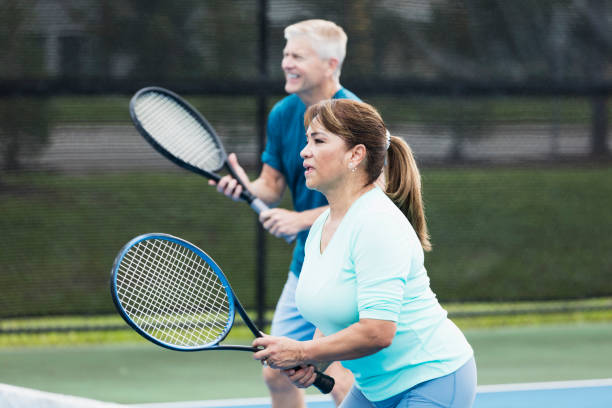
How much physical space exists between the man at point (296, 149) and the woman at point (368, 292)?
104cm

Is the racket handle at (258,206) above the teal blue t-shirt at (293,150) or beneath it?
beneath

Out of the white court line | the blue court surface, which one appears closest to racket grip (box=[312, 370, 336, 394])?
the blue court surface

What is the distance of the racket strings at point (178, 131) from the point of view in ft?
13.4

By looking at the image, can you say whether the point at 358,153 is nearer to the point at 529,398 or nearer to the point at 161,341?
the point at 161,341

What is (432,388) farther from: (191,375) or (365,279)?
(191,375)

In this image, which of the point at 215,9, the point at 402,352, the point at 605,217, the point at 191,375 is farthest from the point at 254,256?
the point at 402,352

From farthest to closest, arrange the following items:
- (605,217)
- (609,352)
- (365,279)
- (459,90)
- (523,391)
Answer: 1. (605,217)
2. (459,90)
3. (609,352)
4. (523,391)
5. (365,279)

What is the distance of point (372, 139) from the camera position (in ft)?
8.31

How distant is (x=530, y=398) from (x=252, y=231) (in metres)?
2.42

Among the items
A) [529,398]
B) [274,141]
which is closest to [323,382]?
[274,141]

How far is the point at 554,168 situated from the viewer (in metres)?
6.98

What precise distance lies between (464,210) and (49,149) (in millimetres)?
2752

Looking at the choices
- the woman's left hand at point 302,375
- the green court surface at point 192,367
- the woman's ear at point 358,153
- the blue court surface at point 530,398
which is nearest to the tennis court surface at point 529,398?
the blue court surface at point 530,398

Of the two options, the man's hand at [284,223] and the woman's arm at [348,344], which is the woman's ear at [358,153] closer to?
the woman's arm at [348,344]
